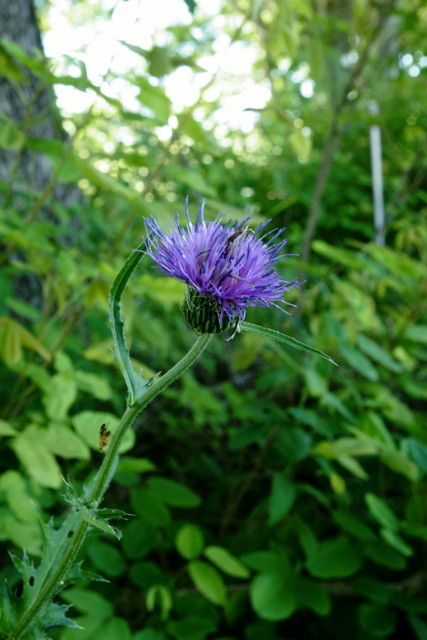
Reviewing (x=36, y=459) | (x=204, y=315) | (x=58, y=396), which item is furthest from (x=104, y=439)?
(x=58, y=396)

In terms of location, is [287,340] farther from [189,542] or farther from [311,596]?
[311,596]

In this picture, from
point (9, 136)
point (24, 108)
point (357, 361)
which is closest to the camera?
point (9, 136)

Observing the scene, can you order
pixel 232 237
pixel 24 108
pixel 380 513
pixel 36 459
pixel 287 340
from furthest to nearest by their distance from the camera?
pixel 24 108 < pixel 380 513 < pixel 36 459 < pixel 232 237 < pixel 287 340

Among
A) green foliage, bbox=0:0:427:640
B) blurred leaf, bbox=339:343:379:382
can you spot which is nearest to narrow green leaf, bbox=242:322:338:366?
green foliage, bbox=0:0:427:640

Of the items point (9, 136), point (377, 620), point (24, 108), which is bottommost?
point (377, 620)

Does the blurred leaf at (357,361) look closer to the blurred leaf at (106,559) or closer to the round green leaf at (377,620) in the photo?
the round green leaf at (377,620)

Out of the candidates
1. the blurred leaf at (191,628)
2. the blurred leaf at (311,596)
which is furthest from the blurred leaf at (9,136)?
the blurred leaf at (311,596)

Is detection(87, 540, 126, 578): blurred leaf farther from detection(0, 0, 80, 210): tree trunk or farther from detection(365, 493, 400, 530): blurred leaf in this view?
detection(0, 0, 80, 210): tree trunk
